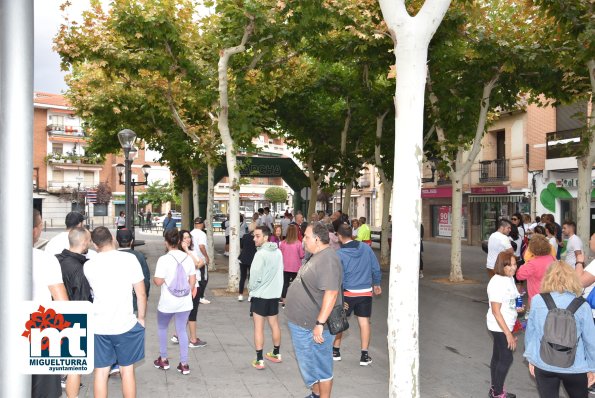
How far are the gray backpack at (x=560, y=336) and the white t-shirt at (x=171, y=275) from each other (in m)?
3.80

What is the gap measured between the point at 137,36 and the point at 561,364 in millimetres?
10664

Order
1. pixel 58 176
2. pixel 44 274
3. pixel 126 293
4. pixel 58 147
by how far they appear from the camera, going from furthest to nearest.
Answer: pixel 58 147 < pixel 58 176 < pixel 126 293 < pixel 44 274

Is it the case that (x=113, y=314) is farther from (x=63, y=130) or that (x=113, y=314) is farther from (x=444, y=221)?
(x=63, y=130)

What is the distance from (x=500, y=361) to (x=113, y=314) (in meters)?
3.59

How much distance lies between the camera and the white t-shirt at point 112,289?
187 inches

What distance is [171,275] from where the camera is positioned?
21.1 feet

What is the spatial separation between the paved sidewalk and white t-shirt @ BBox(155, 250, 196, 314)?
782mm

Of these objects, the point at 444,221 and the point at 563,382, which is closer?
the point at 563,382

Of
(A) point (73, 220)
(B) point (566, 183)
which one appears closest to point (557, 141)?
(B) point (566, 183)

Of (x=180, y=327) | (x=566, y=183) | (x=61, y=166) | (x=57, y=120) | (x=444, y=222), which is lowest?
(x=180, y=327)

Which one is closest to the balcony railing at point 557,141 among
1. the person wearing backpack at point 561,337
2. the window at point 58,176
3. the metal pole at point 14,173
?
the person wearing backpack at point 561,337

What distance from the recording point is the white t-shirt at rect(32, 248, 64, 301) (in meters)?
3.88

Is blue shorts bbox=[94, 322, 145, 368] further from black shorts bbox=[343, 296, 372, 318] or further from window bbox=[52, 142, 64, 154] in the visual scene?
window bbox=[52, 142, 64, 154]
